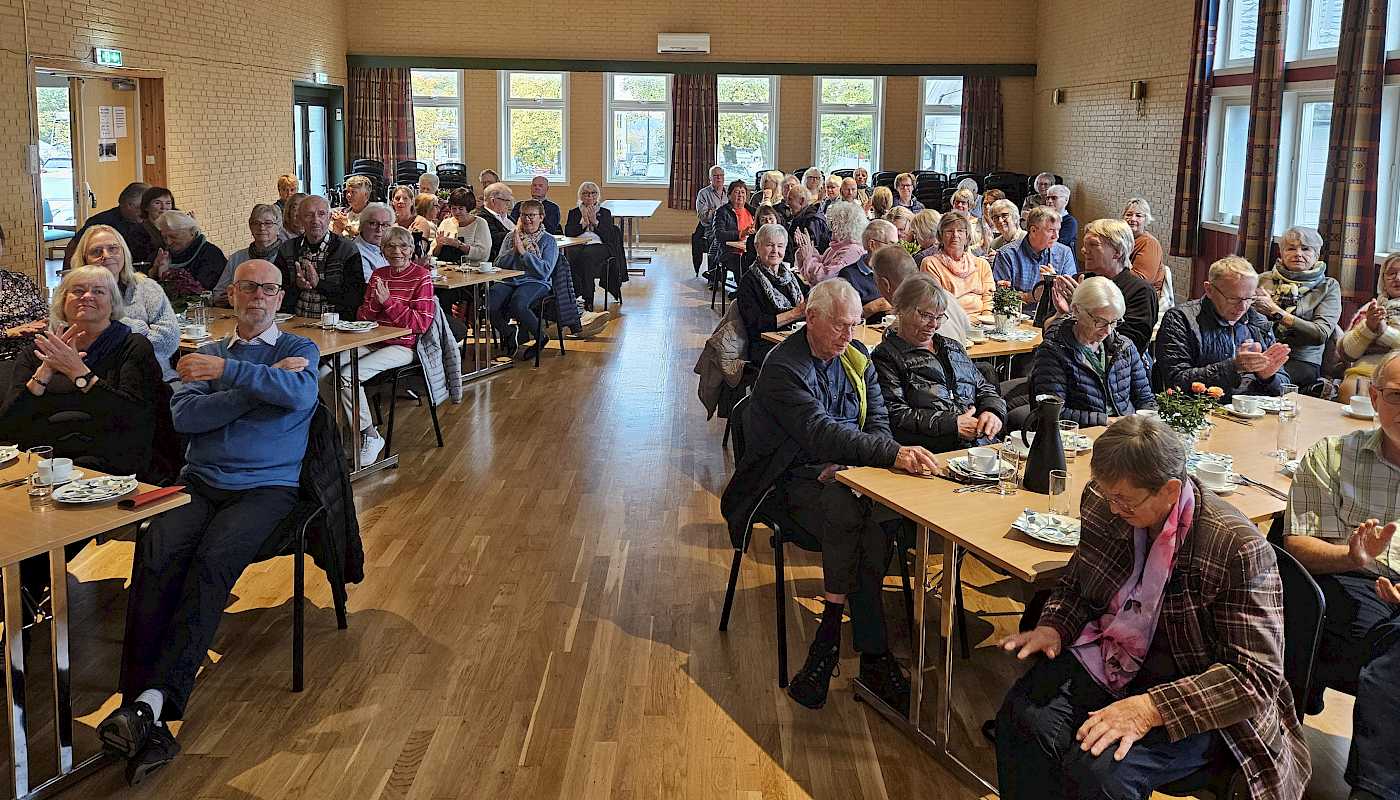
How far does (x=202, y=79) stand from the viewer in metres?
13.6

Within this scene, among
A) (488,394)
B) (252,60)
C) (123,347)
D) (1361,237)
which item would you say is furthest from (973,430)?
(252,60)

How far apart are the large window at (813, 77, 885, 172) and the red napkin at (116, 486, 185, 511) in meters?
17.3

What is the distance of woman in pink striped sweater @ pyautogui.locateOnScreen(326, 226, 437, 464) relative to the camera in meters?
6.82

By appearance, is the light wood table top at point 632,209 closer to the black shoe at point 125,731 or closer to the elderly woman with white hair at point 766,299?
the elderly woman with white hair at point 766,299

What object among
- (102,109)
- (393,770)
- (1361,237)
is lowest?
→ (393,770)

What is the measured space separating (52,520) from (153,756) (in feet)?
2.48

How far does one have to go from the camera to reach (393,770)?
3.66 meters

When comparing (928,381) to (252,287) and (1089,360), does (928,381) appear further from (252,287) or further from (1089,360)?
(252,287)

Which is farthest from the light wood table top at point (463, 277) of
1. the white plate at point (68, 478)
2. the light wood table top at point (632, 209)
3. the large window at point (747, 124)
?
the large window at point (747, 124)

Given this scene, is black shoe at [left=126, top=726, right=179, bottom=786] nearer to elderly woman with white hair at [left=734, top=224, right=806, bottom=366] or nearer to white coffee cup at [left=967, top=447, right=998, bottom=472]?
white coffee cup at [left=967, top=447, right=998, bottom=472]

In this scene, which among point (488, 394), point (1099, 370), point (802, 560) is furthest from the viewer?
point (488, 394)

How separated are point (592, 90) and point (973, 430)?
54.7ft

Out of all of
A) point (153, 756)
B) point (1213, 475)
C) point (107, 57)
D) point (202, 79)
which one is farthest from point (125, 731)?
point (202, 79)

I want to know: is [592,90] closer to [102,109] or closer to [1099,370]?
[102,109]
